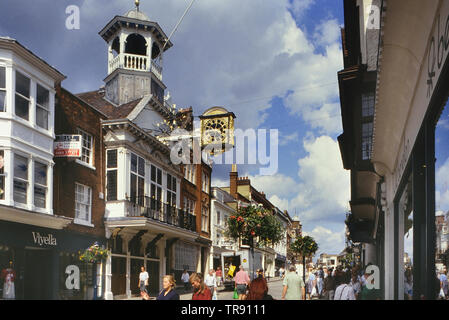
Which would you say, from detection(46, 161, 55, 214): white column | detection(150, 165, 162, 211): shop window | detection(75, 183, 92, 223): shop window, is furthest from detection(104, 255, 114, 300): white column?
detection(46, 161, 55, 214): white column

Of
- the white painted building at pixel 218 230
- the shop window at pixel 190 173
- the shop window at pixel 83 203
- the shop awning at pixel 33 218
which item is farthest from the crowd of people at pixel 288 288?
the white painted building at pixel 218 230

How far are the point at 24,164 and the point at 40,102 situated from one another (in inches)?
97.3

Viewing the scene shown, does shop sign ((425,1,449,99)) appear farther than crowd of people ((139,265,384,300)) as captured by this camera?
No

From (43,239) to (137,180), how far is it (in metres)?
7.98

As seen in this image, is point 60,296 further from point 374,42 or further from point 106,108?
point 374,42

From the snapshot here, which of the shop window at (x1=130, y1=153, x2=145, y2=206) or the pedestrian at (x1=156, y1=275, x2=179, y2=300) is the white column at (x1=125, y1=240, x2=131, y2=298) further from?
the pedestrian at (x1=156, y1=275, x2=179, y2=300)

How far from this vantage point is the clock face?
61.9 feet

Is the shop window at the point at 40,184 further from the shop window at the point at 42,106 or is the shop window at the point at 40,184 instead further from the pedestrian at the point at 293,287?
the pedestrian at the point at 293,287

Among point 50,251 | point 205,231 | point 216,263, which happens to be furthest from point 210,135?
point 216,263

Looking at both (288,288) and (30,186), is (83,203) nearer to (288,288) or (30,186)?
(30,186)

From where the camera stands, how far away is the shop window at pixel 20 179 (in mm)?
16469

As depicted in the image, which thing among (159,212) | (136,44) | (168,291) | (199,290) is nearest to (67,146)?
(159,212)

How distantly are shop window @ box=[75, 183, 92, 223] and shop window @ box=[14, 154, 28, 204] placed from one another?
3598 millimetres
